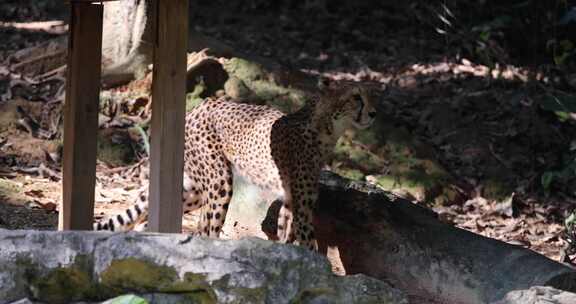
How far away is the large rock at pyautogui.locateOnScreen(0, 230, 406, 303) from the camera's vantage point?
11.1 ft

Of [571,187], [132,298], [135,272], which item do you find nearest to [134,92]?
[571,187]

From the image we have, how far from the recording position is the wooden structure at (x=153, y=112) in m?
4.02

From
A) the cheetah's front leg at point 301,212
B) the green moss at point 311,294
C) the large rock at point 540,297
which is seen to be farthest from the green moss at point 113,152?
the green moss at point 311,294

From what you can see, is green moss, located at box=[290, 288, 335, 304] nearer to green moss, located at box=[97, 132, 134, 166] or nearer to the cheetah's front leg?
the cheetah's front leg

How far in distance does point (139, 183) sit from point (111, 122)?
1.00 meters

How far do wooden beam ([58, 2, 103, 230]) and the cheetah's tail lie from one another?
124 cm

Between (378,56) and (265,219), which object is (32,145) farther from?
(378,56)

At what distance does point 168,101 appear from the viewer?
4.02 m

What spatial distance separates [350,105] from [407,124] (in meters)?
3.27

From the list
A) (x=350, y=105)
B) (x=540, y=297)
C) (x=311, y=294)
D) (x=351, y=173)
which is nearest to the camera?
(x=311, y=294)

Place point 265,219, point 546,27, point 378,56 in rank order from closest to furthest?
point 265,219 < point 546,27 < point 378,56

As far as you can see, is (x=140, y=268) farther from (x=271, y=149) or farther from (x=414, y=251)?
(x=271, y=149)

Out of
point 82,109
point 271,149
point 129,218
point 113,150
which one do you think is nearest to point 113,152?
point 113,150

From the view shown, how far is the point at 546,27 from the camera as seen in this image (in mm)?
9789
